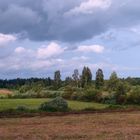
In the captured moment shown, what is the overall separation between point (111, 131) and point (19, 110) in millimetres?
24886

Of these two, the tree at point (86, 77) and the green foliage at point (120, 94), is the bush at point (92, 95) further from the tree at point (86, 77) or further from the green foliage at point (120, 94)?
the tree at point (86, 77)

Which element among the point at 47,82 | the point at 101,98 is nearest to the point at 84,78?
the point at 47,82

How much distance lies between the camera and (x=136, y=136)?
26.9 meters

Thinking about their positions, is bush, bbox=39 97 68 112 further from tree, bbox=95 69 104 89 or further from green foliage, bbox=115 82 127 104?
tree, bbox=95 69 104 89

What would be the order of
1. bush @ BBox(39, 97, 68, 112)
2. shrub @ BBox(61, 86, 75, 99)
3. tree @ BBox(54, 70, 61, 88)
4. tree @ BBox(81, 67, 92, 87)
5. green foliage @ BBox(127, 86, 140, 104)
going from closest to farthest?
bush @ BBox(39, 97, 68, 112) → green foliage @ BBox(127, 86, 140, 104) → shrub @ BBox(61, 86, 75, 99) → tree @ BBox(81, 67, 92, 87) → tree @ BBox(54, 70, 61, 88)

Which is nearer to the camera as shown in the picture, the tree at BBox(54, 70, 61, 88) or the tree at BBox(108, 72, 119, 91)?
the tree at BBox(108, 72, 119, 91)

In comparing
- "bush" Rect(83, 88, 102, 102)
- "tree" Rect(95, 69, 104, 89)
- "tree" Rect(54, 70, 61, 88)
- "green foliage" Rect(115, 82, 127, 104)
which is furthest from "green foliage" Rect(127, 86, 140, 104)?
"tree" Rect(54, 70, 61, 88)

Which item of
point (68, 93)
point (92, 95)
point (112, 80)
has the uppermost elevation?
point (112, 80)

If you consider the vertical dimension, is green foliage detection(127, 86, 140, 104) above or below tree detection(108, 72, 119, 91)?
below

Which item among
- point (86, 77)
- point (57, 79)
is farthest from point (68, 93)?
point (57, 79)

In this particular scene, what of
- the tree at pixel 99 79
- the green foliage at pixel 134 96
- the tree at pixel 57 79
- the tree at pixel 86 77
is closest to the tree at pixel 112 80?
the green foliage at pixel 134 96

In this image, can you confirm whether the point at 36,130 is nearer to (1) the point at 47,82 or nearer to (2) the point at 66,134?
(2) the point at 66,134

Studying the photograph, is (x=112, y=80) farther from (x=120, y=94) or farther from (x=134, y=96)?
(x=134, y=96)

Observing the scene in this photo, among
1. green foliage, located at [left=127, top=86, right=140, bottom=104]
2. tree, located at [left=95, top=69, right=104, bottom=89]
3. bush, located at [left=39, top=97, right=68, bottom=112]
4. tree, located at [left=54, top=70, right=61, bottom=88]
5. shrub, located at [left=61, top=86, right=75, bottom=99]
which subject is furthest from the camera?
tree, located at [left=54, top=70, right=61, bottom=88]
